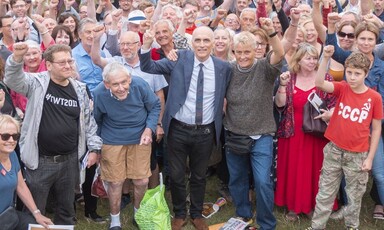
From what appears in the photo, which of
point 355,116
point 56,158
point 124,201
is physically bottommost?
point 124,201

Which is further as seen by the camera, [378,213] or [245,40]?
[378,213]

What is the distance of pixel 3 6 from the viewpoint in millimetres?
8234

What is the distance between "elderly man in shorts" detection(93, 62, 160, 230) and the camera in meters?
5.20

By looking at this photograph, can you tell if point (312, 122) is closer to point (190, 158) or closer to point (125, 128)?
point (190, 158)

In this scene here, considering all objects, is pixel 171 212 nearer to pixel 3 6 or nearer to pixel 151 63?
pixel 151 63

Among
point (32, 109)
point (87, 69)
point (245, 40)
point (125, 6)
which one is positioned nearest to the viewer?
point (32, 109)

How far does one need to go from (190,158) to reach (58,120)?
5.00 ft

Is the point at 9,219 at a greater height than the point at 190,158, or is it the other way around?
the point at 190,158

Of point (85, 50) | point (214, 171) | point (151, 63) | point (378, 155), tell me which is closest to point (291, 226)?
point (378, 155)

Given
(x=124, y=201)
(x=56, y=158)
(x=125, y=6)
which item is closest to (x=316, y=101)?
(x=124, y=201)

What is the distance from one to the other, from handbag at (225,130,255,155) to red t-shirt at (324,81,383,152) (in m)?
0.88

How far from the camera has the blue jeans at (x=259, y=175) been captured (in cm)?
526

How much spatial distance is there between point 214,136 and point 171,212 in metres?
1.21

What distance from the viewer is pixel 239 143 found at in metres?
5.28
